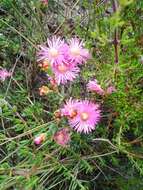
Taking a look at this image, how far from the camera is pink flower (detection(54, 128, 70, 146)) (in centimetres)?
114

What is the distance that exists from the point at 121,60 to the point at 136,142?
235 mm

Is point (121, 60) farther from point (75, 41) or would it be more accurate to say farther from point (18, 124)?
point (18, 124)

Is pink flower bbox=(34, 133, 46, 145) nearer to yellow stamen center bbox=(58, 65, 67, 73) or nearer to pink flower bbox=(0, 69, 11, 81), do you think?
yellow stamen center bbox=(58, 65, 67, 73)

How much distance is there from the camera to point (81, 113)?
42.9 inches

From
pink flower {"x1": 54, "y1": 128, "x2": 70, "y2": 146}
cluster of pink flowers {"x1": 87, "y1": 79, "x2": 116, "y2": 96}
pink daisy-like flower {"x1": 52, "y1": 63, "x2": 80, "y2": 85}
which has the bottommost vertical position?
pink flower {"x1": 54, "y1": 128, "x2": 70, "y2": 146}

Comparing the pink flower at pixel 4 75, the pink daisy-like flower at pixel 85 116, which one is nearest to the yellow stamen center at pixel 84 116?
the pink daisy-like flower at pixel 85 116

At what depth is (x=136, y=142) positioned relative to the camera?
1204 mm

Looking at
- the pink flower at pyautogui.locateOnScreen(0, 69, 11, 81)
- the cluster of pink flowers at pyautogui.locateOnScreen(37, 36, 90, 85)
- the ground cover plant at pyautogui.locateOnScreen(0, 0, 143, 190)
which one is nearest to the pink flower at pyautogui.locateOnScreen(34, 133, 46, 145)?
the ground cover plant at pyautogui.locateOnScreen(0, 0, 143, 190)

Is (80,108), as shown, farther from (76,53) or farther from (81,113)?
(76,53)

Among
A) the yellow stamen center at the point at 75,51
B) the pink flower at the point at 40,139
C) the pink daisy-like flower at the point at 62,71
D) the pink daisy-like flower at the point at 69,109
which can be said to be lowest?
the pink flower at the point at 40,139

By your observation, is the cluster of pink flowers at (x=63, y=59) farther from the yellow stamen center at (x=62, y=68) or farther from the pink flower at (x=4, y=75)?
the pink flower at (x=4, y=75)

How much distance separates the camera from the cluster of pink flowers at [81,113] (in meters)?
1.08

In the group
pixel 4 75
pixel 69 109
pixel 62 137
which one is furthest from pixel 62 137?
pixel 4 75

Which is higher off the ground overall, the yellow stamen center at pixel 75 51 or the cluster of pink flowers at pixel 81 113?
the yellow stamen center at pixel 75 51
